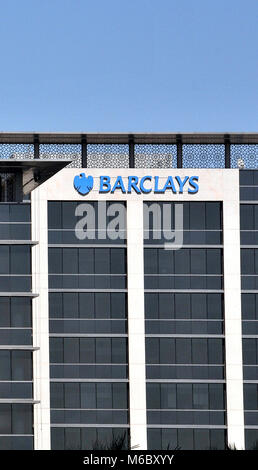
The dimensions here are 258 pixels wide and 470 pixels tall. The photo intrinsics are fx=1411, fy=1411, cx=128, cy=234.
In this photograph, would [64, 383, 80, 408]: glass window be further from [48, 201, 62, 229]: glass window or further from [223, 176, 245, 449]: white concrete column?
[48, 201, 62, 229]: glass window

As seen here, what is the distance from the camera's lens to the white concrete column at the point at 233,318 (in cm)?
8212

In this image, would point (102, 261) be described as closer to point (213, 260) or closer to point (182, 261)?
point (182, 261)

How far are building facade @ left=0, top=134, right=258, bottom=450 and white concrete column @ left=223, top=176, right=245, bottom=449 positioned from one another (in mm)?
83

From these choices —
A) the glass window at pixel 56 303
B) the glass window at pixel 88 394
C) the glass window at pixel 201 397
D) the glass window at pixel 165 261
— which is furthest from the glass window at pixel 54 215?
the glass window at pixel 201 397

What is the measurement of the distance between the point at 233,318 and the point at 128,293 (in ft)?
20.8

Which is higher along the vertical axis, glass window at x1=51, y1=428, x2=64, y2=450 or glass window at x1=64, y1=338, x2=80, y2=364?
glass window at x1=64, y1=338, x2=80, y2=364

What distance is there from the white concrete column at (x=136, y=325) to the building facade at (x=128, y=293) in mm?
82

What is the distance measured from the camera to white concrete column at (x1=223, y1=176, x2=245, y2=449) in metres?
82.1

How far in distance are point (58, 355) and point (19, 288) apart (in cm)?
451

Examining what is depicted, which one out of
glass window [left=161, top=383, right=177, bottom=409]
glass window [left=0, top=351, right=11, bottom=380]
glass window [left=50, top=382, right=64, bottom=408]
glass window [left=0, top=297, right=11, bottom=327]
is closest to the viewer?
glass window [left=0, top=351, right=11, bottom=380]

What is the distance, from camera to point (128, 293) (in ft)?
271

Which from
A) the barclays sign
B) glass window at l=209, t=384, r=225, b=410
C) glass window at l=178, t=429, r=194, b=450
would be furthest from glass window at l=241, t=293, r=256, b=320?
glass window at l=178, t=429, r=194, b=450
